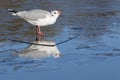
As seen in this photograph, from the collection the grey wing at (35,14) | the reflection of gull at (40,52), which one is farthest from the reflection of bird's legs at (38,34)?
the reflection of gull at (40,52)

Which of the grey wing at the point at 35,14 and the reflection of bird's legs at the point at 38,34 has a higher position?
the grey wing at the point at 35,14

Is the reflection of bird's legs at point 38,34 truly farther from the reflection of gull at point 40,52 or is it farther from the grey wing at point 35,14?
the reflection of gull at point 40,52

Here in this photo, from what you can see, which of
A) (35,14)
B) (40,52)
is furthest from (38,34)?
(40,52)

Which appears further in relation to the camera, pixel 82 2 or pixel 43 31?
pixel 82 2

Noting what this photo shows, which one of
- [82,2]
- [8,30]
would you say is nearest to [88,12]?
[82,2]

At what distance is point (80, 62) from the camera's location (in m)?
8.39

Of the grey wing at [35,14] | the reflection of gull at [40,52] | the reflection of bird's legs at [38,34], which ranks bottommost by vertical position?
the reflection of gull at [40,52]

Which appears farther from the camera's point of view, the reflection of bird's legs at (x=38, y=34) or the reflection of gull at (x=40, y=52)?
the reflection of bird's legs at (x=38, y=34)

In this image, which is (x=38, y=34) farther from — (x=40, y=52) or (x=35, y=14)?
(x=40, y=52)

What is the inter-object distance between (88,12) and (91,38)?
3.59m

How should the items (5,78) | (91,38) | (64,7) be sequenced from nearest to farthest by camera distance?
(5,78)
(91,38)
(64,7)

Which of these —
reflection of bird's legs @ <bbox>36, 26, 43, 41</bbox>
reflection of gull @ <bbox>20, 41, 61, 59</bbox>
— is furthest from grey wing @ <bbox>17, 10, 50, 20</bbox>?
reflection of gull @ <bbox>20, 41, 61, 59</bbox>

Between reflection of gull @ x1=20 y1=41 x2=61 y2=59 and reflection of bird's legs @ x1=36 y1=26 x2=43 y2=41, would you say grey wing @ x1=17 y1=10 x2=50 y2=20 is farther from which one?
reflection of gull @ x1=20 y1=41 x2=61 y2=59

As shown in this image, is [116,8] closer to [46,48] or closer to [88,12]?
[88,12]
